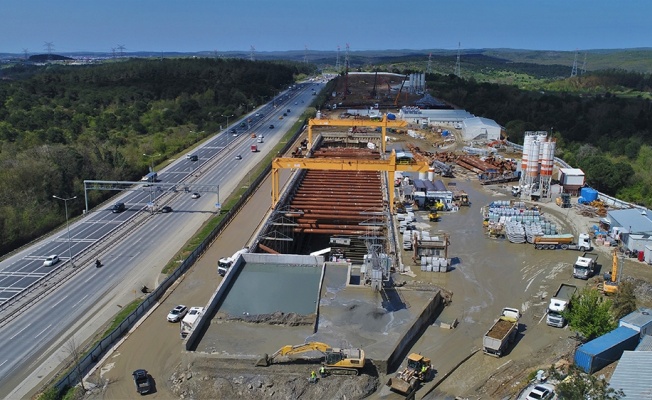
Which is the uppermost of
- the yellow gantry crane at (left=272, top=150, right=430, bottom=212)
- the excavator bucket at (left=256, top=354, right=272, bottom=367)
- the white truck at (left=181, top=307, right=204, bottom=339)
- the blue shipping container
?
the yellow gantry crane at (left=272, top=150, right=430, bottom=212)

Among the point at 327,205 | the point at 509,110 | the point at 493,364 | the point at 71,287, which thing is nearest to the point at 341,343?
the point at 493,364

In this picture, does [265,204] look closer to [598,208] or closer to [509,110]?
[598,208]

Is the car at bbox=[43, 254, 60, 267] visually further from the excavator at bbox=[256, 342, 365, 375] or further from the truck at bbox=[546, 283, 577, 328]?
the truck at bbox=[546, 283, 577, 328]

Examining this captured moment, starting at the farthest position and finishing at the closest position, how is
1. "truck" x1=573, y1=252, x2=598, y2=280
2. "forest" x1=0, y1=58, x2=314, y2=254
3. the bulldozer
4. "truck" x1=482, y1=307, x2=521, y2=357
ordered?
"forest" x1=0, y1=58, x2=314, y2=254, "truck" x1=573, y1=252, x2=598, y2=280, "truck" x1=482, y1=307, x2=521, y2=357, the bulldozer

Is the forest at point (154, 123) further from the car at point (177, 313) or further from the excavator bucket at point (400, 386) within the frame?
the excavator bucket at point (400, 386)

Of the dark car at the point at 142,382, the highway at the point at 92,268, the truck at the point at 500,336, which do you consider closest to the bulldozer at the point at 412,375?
the truck at the point at 500,336

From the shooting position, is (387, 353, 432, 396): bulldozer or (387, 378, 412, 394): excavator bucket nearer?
(387, 378, 412, 394): excavator bucket

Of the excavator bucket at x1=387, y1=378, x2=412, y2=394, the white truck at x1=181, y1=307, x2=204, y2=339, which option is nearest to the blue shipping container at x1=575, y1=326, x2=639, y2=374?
the excavator bucket at x1=387, y1=378, x2=412, y2=394

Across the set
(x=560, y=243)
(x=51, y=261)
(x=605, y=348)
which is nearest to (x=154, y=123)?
(x=51, y=261)
